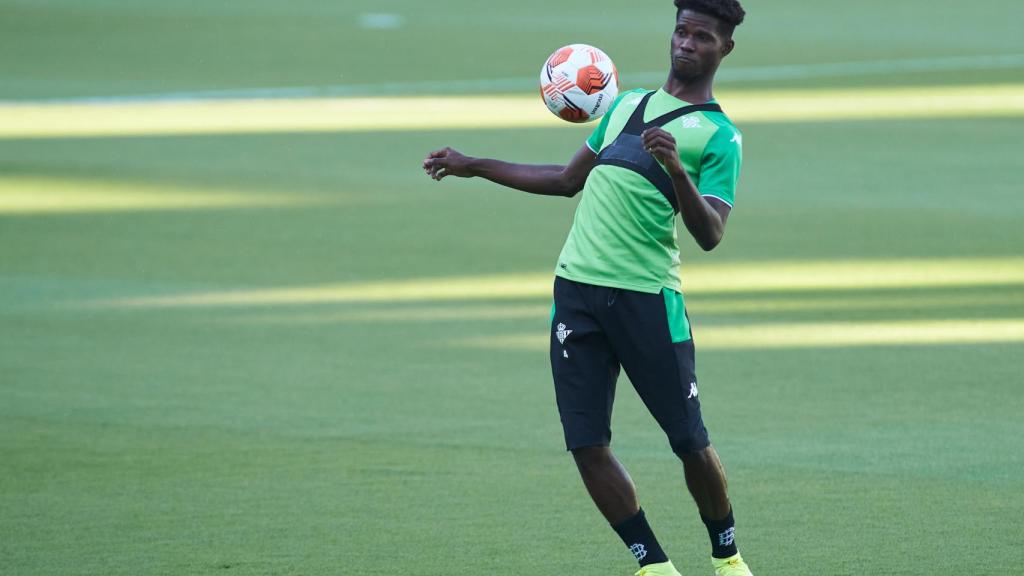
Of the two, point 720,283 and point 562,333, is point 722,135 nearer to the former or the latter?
point 562,333

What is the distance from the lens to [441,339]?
11.4 meters

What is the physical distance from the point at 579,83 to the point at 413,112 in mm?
17778

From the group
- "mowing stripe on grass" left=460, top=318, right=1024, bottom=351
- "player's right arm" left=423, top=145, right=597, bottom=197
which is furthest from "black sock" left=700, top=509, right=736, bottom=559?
"mowing stripe on grass" left=460, top=318, right=1024, bottom=351

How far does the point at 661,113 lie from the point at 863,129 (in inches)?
655

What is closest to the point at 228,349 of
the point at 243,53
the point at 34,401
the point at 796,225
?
the point at 34,401

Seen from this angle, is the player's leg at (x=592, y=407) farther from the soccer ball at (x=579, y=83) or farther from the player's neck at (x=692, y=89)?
the soccer ball at (x=579, y=83)

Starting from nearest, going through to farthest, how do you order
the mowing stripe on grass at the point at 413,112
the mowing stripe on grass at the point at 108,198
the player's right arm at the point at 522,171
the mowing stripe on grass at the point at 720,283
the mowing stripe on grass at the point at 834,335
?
the player's right arm at the point at 522,171, the mowing stripe on grass at the point at 834,335, the mowing stripe on grass at the point at 720,283, the mowing stripe on grass at the point at 108,198, the mowing stripe on grass at the point at 413,112

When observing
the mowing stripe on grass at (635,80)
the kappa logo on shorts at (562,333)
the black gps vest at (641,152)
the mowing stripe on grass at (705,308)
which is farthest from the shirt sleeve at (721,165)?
the mowing stripe on grass at (635,80)

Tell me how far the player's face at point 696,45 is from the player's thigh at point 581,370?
817mm

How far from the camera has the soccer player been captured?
19.4 feet

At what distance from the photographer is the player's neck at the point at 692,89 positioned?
6.00 meters

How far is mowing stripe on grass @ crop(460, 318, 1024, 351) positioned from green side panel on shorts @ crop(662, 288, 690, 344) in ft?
16.9

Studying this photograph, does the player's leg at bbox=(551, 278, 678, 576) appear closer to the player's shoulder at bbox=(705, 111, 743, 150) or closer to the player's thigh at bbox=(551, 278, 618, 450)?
the player's thigh at bbox=(551, 278, 618, 450)

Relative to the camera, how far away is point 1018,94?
2531cm
